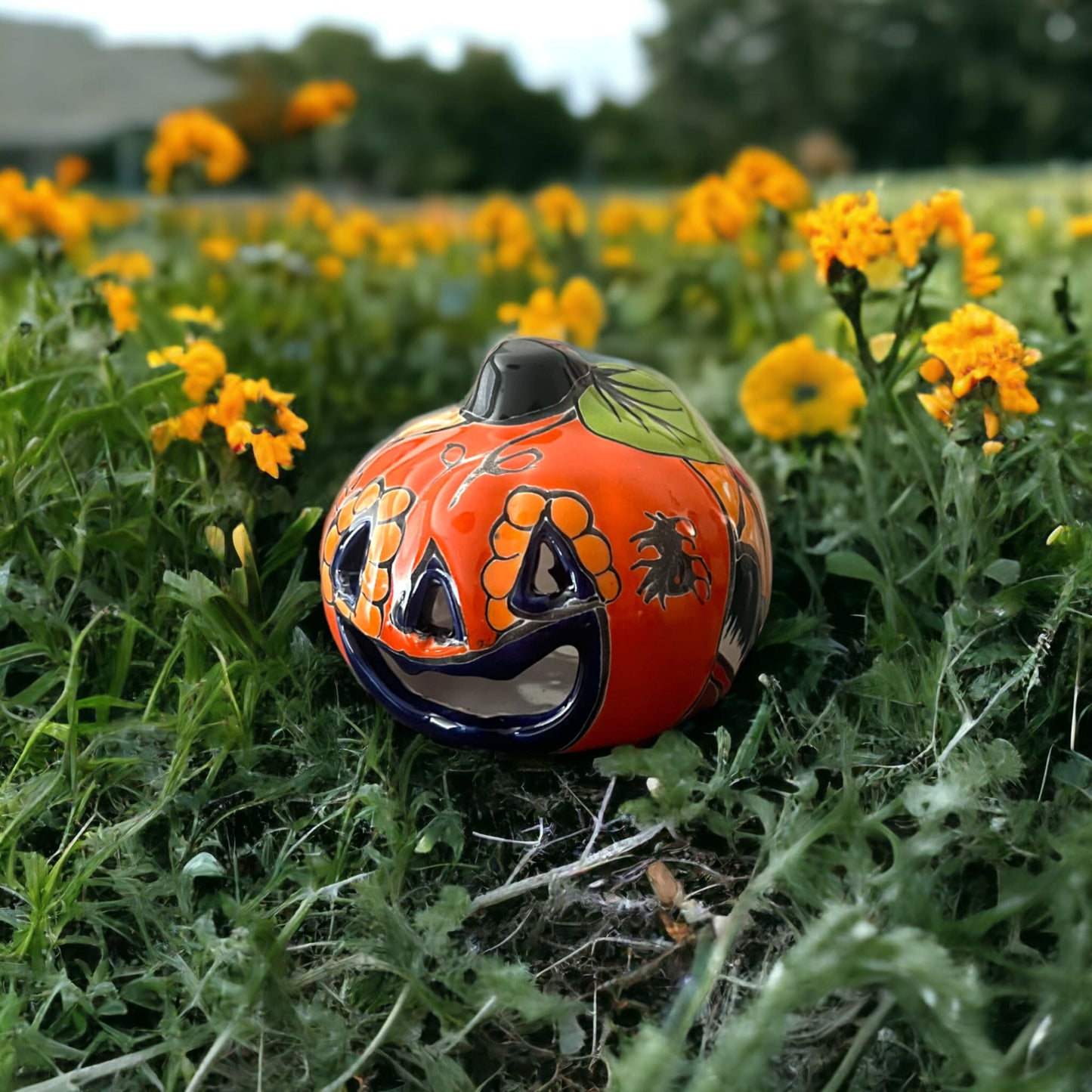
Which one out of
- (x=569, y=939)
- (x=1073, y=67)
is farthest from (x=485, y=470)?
(x=1073, y=67)

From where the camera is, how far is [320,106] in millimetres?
4070

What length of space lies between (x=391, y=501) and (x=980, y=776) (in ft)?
2.96

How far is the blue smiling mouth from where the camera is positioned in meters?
1.56

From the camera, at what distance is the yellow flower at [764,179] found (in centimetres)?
298

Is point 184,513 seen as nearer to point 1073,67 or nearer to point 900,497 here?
point 900,497

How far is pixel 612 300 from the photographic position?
3883mm

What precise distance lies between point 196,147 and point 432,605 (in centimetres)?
270

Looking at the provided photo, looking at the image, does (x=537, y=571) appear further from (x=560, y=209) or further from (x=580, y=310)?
(x=560, y=209)

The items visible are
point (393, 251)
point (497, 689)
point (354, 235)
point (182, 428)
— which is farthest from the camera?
point (393, 251)

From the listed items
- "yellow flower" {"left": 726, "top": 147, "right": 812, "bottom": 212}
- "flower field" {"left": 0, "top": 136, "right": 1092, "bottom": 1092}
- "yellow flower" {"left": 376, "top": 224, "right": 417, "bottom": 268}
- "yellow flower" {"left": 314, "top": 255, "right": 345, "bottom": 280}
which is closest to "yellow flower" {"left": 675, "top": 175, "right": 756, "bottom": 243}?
"yellow flower" {"left": 726, "top": 147, "right": 812, "bottom": 212}

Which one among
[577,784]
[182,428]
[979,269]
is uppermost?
[979,269]

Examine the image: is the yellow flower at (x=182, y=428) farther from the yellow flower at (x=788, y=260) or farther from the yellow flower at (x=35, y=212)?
the yellow flower at (x=788, y=260)

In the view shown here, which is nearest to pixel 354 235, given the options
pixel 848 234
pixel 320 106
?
pixel 320 106

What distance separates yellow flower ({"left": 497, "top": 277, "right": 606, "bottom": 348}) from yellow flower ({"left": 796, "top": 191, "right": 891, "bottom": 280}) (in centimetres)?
83
